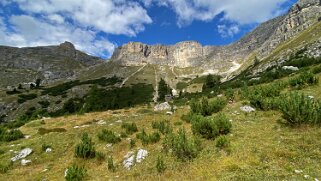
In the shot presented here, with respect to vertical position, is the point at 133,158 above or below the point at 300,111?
below

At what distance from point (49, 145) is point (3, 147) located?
428 cm

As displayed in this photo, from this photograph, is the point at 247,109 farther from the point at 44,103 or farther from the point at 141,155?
the point at 44,103

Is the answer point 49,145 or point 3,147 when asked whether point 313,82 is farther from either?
point 3,147

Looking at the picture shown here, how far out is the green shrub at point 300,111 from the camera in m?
13.1

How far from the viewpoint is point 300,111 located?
13.6 metres

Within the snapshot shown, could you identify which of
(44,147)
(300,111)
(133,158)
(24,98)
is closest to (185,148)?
(133,158)

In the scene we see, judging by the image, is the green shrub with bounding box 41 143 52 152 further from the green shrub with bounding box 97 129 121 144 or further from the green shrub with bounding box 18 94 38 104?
the green shrub with bounding box 18 94 38 104

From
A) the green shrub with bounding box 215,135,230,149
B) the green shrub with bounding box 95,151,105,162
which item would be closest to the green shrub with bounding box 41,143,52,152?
the green shrub with bounding box 95,151,105,162

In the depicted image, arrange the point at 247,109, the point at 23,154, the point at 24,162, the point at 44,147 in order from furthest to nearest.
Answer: the point at 247,109 → the point at 44,147 → the point at 23,154 → the point at 24,162

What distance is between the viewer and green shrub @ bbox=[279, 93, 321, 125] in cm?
1314

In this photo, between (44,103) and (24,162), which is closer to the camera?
(24,162)

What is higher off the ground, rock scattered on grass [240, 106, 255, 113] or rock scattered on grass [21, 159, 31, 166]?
rock scattered on grass [240, 106, 255, 113]

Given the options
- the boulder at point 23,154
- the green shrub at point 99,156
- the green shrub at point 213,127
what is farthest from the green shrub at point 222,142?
the boulder at point 23,154

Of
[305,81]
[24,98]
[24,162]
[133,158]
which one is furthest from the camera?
[24,98]
